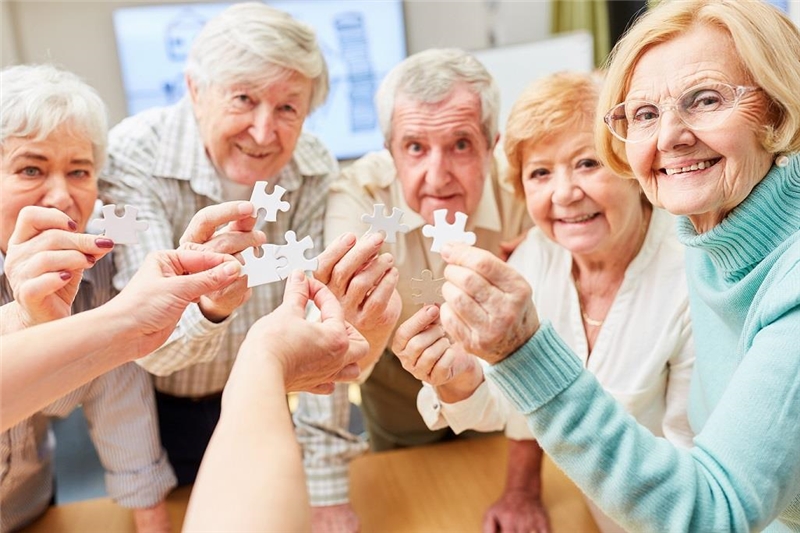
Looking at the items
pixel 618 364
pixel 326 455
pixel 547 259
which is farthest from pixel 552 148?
pixel 326 455

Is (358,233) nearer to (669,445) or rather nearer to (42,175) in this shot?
(42,175)

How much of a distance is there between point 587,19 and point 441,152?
287 centimetres

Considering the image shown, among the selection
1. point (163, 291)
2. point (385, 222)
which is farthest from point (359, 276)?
point (163, 291)

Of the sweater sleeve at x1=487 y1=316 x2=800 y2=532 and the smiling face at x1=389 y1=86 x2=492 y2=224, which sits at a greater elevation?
the smiling face at x1=389 y1=86 x2=492 y2=224

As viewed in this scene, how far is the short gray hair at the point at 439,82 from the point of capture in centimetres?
190

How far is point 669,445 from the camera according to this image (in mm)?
1064

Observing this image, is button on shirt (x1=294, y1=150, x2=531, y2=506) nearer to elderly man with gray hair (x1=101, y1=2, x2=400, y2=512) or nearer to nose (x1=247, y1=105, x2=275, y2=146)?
elderly man with gray hair (x1=101, y1=2, x2=400, y2=512)

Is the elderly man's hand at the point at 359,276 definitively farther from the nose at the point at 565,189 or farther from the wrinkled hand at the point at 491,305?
the nose at the point at 565,189

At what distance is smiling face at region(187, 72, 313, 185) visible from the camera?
1.87m

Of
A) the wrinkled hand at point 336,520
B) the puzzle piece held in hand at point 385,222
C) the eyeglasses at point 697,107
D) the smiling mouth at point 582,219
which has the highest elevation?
the eyeglasses at point 697,107

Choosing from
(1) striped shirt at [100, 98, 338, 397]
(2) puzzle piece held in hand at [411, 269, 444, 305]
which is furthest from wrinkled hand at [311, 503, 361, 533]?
(2) puzzle piece held in hand at [411, 269, 444, 305]

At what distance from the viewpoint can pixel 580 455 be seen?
1.06 meters

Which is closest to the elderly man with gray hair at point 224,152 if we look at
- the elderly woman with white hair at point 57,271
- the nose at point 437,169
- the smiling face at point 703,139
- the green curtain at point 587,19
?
the elderly woman with white hair at point 57,271

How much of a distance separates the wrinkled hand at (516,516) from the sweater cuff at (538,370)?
2.59ft
